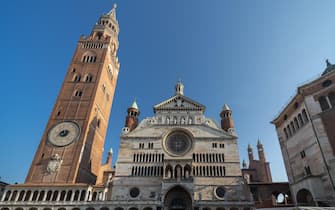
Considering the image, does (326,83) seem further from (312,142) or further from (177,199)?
(177,199)

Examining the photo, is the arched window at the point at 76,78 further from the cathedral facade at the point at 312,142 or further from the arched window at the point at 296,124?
the arched window at the point at 296,124

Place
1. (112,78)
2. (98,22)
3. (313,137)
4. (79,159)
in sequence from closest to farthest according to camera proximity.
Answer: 1. (313,137)
2. (79,159)
3. (112,78)
4. (98,22)

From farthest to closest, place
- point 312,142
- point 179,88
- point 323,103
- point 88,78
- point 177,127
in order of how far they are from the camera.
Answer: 1. point 179,88
2. point 88,78
3. point 177,127
4. point 323,103
5. point 312,142

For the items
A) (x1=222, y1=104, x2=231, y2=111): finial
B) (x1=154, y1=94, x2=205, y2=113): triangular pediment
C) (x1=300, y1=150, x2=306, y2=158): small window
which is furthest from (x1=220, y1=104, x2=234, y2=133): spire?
(x1=300, y1=150, x2=306, y2=158): small window

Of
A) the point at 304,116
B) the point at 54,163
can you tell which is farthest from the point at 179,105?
the point at 54,163

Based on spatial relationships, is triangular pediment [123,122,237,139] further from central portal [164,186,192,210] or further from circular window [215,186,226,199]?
central portal [164,186,192,210]

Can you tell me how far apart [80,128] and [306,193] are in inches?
1454

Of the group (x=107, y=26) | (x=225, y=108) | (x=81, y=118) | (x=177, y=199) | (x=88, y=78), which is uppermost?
(x=107, y=26)

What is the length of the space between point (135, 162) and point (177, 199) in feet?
28.3

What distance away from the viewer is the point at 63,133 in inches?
1414

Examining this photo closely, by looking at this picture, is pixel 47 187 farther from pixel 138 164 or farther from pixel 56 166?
pixel 138 164

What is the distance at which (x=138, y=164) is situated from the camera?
104ft

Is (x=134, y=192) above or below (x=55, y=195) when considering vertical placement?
above

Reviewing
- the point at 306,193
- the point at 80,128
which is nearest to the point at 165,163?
the point at 80,128
